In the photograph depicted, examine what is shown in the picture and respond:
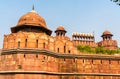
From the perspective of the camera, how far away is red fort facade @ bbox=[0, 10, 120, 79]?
16789 mm

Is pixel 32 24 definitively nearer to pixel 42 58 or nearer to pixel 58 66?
pixel 42 58

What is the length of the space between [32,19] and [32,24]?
0.77m

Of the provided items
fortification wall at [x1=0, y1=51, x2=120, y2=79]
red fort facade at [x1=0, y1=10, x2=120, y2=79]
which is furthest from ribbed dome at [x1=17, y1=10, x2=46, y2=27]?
fortification wall at [x1=0, y1=51, x2=120, y2=79]

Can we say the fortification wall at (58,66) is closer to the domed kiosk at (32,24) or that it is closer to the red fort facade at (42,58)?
the red fort facade at (42,58)

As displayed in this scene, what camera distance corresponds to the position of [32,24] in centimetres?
1794

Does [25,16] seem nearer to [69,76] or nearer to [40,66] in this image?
[40,66]

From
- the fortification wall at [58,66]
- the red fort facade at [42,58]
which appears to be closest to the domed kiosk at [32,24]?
the red fort facade at [42,58]

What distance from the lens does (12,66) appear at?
1689cm

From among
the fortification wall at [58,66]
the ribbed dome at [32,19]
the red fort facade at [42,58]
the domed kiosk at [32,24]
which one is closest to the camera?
the fortification wall at [58,66]

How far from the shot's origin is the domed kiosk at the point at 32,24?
1800 cm

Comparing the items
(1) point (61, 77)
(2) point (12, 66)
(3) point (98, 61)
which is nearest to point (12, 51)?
(2) point (12, 66)

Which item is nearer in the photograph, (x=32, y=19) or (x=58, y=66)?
(x=32, y=19)

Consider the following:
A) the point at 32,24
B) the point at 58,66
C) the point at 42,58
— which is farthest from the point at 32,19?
the point at 58,66

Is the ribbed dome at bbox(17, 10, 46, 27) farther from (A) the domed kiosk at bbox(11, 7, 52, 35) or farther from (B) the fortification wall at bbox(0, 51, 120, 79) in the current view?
(B) the fortification wall at bbox(0, 51, 120, 79)
